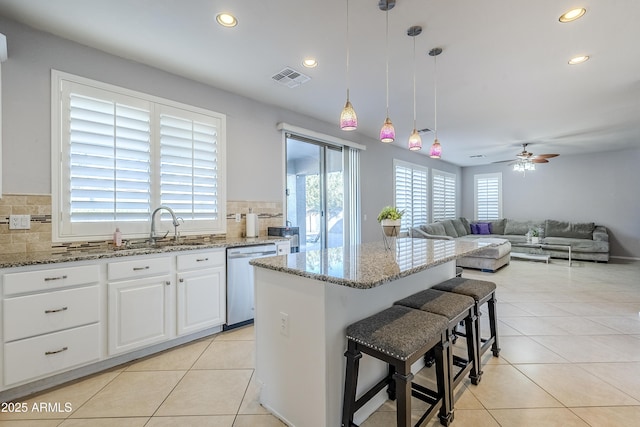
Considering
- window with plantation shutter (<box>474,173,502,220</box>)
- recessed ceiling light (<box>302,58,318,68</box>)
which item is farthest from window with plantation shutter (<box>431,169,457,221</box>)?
recessed ceiling light (<box>302,58,318,68</box>)

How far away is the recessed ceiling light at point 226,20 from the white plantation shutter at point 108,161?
1.26 metres

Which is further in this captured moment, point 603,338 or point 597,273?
point 597,273

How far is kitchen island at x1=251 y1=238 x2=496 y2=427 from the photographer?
1.45 metres

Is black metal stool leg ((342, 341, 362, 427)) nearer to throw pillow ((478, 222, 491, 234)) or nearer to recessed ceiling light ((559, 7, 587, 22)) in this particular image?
recessed ceiling light ((559, 7, 587, 22))

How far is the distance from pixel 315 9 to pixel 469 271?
540 cm

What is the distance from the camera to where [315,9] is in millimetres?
2021

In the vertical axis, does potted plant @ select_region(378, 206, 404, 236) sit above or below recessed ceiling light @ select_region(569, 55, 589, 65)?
below

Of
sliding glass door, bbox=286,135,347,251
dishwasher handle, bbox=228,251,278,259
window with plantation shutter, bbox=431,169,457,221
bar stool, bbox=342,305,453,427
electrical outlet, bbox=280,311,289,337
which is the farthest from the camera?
window with plantation shutter, bbox=431,169,457,221

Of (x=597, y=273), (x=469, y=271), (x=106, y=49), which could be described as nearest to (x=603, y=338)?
(x=469, y=271)

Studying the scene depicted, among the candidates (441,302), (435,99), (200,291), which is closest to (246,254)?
(200,291)

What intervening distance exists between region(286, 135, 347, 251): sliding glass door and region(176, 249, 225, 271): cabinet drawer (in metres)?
1.47

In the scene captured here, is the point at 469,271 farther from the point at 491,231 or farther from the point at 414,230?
the point at 491,231

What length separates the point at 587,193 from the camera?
7203 mm

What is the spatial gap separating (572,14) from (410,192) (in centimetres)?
486
